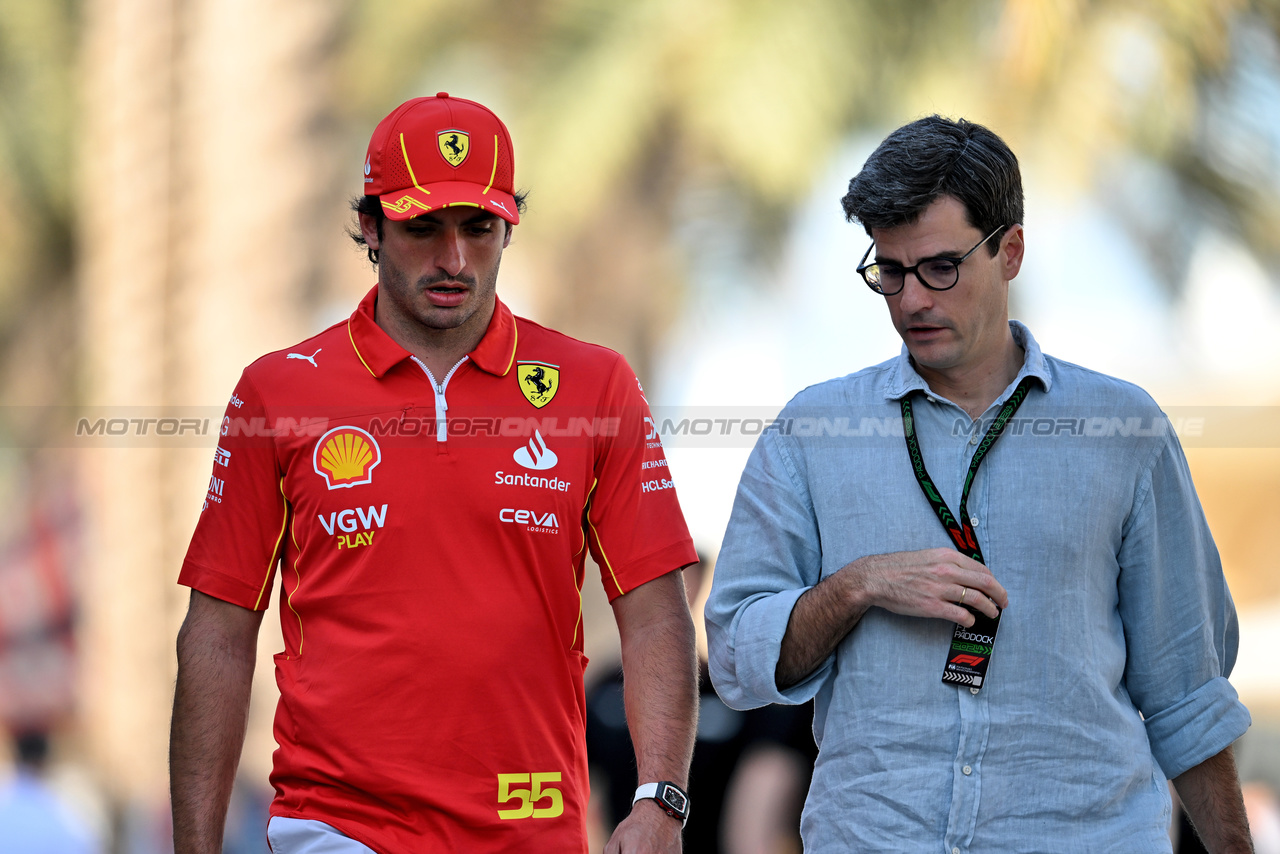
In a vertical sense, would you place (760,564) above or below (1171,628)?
above

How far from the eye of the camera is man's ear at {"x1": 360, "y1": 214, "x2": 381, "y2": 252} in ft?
9.70

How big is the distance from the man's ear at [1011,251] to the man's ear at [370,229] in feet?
4.40

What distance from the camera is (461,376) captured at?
2.83m

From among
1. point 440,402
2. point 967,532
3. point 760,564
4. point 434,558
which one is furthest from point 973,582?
point 440,402

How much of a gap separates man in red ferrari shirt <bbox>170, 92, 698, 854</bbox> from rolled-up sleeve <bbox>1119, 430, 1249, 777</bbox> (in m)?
0.91

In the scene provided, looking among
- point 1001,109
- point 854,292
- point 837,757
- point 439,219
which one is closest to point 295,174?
point 854,292

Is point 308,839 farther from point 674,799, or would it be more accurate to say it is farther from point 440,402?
point 440,402

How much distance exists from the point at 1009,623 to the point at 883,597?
26 centimetres

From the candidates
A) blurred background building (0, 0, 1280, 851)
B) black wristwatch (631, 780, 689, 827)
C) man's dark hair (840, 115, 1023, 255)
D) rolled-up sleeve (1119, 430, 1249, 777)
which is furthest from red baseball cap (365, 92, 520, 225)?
blurred background building (0, 0, 1280, 851)

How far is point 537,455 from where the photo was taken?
2779 mm

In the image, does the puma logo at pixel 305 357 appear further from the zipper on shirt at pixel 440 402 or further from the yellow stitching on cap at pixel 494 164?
the yellow stitching on cap at pixel 494 164

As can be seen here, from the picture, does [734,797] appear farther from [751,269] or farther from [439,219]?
[751,269]

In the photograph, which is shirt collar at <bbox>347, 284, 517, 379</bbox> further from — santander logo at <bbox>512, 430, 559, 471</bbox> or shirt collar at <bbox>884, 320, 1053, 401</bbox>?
shirt collar at <bbox>884, 320, 1053, 401</bbox>

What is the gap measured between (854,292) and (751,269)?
73 centimetres
